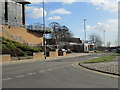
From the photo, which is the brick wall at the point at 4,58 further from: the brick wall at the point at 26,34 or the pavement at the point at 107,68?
the pavement at the point at 107,68

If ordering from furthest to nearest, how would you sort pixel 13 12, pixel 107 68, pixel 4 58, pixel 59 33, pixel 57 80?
1. pixel 59 33
2. pixel 13 12
3. pixel 4 58
4. pixel 107 68
5. pixel 57 80

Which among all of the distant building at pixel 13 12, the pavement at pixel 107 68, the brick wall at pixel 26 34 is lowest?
the pavement at pixel 107 68

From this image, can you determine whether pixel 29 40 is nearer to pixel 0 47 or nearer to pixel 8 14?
pixel 8 14

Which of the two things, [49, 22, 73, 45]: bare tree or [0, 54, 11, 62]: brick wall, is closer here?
[0, 54, 11, 62]: brick wall

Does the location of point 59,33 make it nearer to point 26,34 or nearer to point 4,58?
point 26,34

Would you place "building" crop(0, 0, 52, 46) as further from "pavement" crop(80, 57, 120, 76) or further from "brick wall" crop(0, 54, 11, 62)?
"pavement" crop(80, 57, 120, 76)

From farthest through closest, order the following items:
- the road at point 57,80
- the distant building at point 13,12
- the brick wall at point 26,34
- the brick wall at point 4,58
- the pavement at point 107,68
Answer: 1. the distant building at point 13,12
2. the brick wall at point 26,34
3. the brick wall at point 4,58
4. the pavement at point 107,68
5. the road at point 57,80

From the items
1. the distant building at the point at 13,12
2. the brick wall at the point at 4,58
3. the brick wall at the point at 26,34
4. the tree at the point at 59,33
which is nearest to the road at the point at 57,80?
the brick wall at the point at 4,58

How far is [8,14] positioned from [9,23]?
16.4 feet

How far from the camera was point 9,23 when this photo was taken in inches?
1917

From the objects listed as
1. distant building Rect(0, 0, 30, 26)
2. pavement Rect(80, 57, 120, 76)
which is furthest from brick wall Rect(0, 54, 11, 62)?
distant building Rect(0, 0, 30, 26)

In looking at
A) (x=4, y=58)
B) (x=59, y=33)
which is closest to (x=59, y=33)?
(x=59, y=33)

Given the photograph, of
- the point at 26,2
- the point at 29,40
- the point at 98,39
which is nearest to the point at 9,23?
the point at 29,40

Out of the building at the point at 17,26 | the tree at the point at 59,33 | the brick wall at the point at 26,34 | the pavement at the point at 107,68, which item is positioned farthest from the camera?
the tree at the point at 59,33
